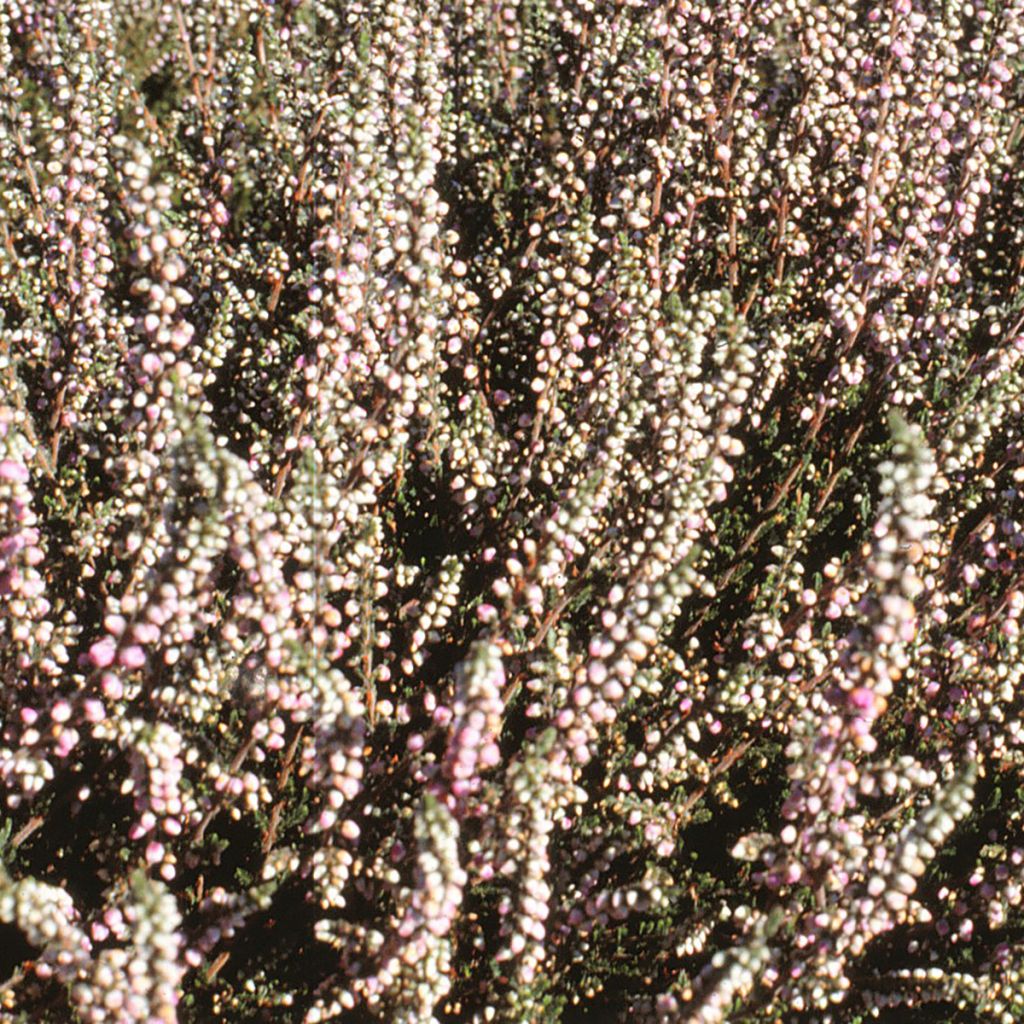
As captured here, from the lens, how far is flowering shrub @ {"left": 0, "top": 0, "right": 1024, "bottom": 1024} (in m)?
3.16

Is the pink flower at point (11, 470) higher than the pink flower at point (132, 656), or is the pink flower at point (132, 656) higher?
the pink flower at point (11, 470)

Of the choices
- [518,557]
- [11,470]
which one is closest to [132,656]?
[11,470]

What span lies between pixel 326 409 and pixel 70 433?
195 cm

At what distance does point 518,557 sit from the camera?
498cm

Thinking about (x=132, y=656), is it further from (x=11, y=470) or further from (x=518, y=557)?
(x=518, y=557)

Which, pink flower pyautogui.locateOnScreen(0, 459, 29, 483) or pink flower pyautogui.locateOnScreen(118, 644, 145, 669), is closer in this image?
pink flower pyautogui.locateOnScreen(0, 459, 29, 483)

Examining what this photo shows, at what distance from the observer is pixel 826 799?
3.21 metres

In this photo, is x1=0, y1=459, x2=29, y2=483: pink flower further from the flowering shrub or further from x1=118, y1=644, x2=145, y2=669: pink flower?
x1=118, y1=644, x2=145, y2=669: pink flower

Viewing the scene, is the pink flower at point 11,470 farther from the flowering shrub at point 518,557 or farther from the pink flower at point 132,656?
the pink flower at point 132,656

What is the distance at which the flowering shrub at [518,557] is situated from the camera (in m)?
3.16

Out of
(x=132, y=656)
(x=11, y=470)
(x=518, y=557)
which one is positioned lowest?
(x=132, y=656)

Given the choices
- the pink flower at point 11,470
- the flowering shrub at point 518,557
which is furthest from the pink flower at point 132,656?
the pink flower at point 11,470

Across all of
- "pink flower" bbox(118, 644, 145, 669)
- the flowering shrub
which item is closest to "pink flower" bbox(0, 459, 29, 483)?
the flowering shrub

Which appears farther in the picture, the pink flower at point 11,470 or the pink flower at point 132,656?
the pink flower at point 132,656
